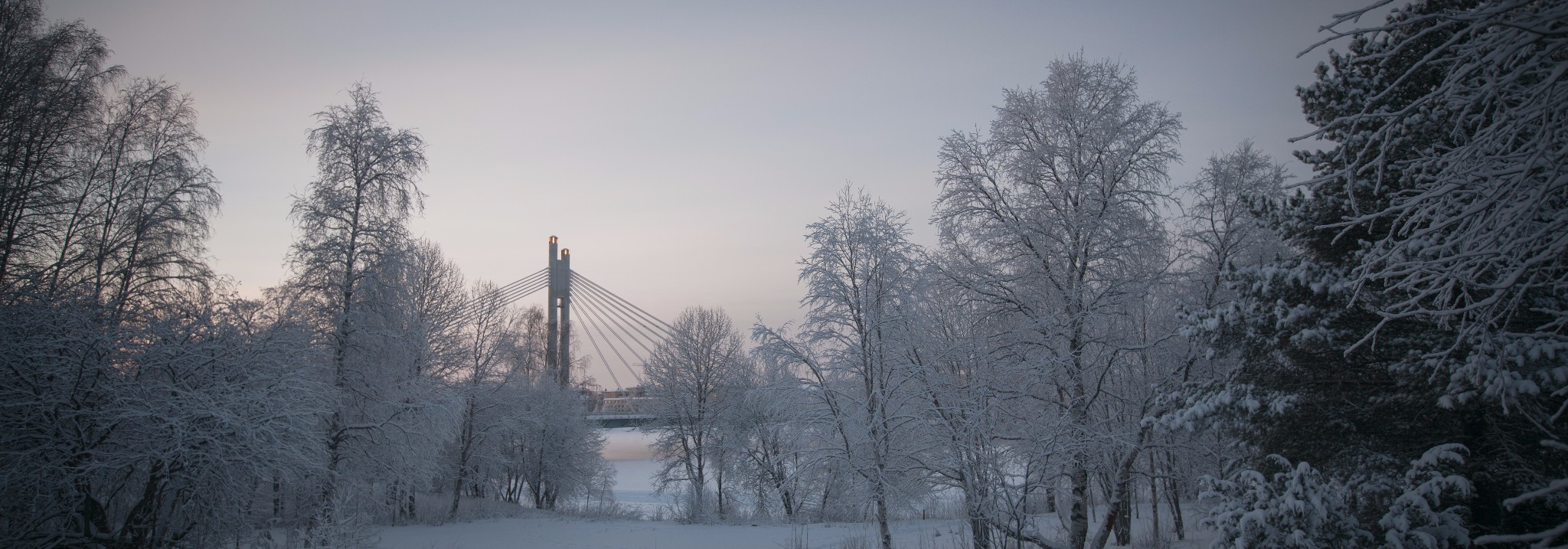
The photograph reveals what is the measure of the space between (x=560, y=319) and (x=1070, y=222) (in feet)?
98.8

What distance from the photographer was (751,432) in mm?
22781

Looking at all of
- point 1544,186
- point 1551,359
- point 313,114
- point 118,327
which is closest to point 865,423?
point 1551,359

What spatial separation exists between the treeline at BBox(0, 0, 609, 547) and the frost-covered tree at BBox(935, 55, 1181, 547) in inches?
363

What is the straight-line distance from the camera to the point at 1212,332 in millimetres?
7297

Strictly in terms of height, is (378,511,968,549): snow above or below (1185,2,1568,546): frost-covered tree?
below

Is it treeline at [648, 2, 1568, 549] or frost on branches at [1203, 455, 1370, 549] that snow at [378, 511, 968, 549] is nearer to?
treeline at [648, 2, 1568, 549]

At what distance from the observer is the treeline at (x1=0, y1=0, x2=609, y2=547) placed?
7.25 meters

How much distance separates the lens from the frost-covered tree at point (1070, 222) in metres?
8.86

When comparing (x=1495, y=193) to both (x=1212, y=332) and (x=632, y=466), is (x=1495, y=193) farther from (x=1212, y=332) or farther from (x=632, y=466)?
(x=632, y=466)

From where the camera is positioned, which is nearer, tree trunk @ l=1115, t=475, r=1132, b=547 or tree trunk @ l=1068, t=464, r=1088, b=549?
tree trunk @ l=1068, t=464, r=1088, b=549

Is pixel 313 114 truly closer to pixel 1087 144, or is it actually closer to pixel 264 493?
pixel 264 493

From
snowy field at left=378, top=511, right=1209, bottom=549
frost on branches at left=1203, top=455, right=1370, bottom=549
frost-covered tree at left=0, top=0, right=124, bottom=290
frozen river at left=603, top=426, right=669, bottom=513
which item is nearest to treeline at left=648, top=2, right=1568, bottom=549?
frost on branches at left=1203, top=455, right=1370, bottom=549

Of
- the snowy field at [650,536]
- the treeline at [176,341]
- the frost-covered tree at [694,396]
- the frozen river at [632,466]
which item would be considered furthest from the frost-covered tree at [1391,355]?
the frozen river at [632,466]

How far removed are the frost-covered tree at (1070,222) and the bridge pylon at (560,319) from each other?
23.6 m
